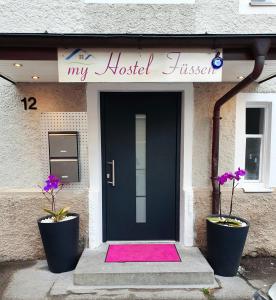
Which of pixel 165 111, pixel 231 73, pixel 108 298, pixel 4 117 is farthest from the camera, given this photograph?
pixel 165 111

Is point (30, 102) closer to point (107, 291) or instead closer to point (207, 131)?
point (207, 131)

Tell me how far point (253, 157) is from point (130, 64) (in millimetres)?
2613

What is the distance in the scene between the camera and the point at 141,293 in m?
3.17

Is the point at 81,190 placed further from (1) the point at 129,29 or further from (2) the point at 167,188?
(1) the point at 129,29

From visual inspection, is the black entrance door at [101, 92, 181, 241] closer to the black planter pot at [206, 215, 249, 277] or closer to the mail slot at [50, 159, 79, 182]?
the mail slot at [50, 159, 79, 182]

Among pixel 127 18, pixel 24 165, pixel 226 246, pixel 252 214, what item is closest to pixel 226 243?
pixel 226 246

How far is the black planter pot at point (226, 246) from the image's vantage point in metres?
3.42

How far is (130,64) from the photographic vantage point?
112 inches

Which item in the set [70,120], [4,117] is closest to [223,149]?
[70,120]

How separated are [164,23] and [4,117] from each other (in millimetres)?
2748

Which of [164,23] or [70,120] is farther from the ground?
[164,23]

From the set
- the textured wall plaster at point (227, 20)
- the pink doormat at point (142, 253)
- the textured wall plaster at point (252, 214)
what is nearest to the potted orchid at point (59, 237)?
the pink doormat at point (142, 253)

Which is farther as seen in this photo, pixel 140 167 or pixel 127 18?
pixel 140 167

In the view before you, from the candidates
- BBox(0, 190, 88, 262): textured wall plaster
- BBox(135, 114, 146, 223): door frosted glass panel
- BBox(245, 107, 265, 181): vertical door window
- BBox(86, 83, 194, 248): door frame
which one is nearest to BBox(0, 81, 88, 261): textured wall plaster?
BBox(0, 190, 88, 262): textured wall plaster
